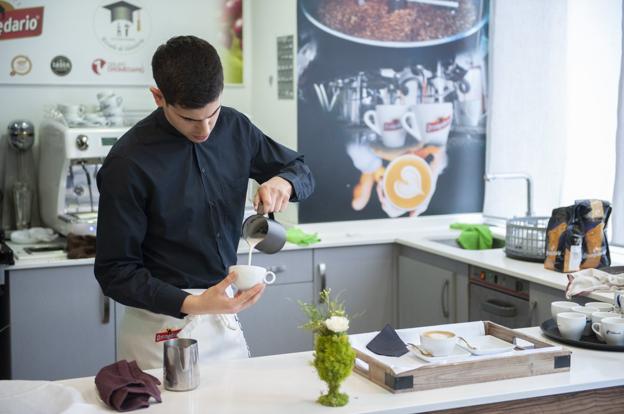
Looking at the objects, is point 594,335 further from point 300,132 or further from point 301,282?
point 300,132

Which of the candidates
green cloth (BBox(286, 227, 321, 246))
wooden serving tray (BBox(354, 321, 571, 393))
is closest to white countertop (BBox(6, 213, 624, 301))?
green cloth (BBox(286, 227, 321, 246))

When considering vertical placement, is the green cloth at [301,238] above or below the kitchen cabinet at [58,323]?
above

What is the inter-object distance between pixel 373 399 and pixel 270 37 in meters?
2.77

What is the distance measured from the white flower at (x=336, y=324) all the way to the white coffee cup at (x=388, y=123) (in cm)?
256

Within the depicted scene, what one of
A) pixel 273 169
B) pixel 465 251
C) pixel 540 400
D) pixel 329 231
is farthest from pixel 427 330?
pixel 329 231

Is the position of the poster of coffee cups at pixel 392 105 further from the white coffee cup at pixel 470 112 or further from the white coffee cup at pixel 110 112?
the white coffee cup at pixel 110 112

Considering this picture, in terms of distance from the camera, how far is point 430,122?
14.8ft

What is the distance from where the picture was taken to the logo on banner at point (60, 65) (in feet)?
13.9

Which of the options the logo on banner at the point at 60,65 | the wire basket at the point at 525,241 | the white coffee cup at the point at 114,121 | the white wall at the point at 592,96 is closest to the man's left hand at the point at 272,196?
the wire basket at the point at 525,241

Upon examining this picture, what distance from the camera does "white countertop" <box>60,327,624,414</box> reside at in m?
1.92

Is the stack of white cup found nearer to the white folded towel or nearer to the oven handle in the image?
the oven handle

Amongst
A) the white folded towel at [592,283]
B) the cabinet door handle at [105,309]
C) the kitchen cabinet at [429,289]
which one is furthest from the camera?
the kitchen cabinet at [429,289]

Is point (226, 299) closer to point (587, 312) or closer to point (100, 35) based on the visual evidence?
point (587, 312)

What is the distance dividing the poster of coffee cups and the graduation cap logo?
0.88 meters
